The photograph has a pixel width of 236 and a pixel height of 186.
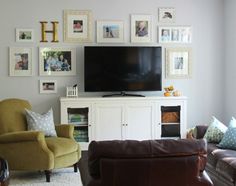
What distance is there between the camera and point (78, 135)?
6.15 meters

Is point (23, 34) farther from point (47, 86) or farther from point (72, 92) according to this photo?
point (72, 92)

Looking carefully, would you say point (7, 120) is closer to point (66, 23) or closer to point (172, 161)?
point (66, 23)

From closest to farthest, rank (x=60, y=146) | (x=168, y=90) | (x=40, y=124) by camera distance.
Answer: (x=60, y=146) → (x=40, y=124) → (x=168, y=90)

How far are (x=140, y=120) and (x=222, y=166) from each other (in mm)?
2686

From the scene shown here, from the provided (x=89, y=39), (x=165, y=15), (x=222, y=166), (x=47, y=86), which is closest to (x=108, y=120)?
(x=47, y=86)

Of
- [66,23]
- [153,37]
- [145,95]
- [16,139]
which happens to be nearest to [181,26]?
[153,37]

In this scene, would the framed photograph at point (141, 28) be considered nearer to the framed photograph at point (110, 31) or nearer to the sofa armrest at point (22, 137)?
the framed photograph at point (110, 31)

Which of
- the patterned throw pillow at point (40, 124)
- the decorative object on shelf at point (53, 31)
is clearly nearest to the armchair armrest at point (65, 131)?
the patterned throw pillow at point (40, 124)

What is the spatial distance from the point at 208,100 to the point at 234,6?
5.57ft

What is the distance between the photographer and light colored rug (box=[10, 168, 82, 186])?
14.6 ft

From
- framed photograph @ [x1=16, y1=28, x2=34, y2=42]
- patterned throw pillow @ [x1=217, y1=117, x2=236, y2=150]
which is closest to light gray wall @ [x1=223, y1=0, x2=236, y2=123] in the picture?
patterned throw pillow @ [x1=217, y1=117, x2=236, y2=150]

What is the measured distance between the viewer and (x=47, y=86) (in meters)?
6.35

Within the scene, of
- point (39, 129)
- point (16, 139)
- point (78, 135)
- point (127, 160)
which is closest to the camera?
point (127, 160)

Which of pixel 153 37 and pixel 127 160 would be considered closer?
pixel 127 160
